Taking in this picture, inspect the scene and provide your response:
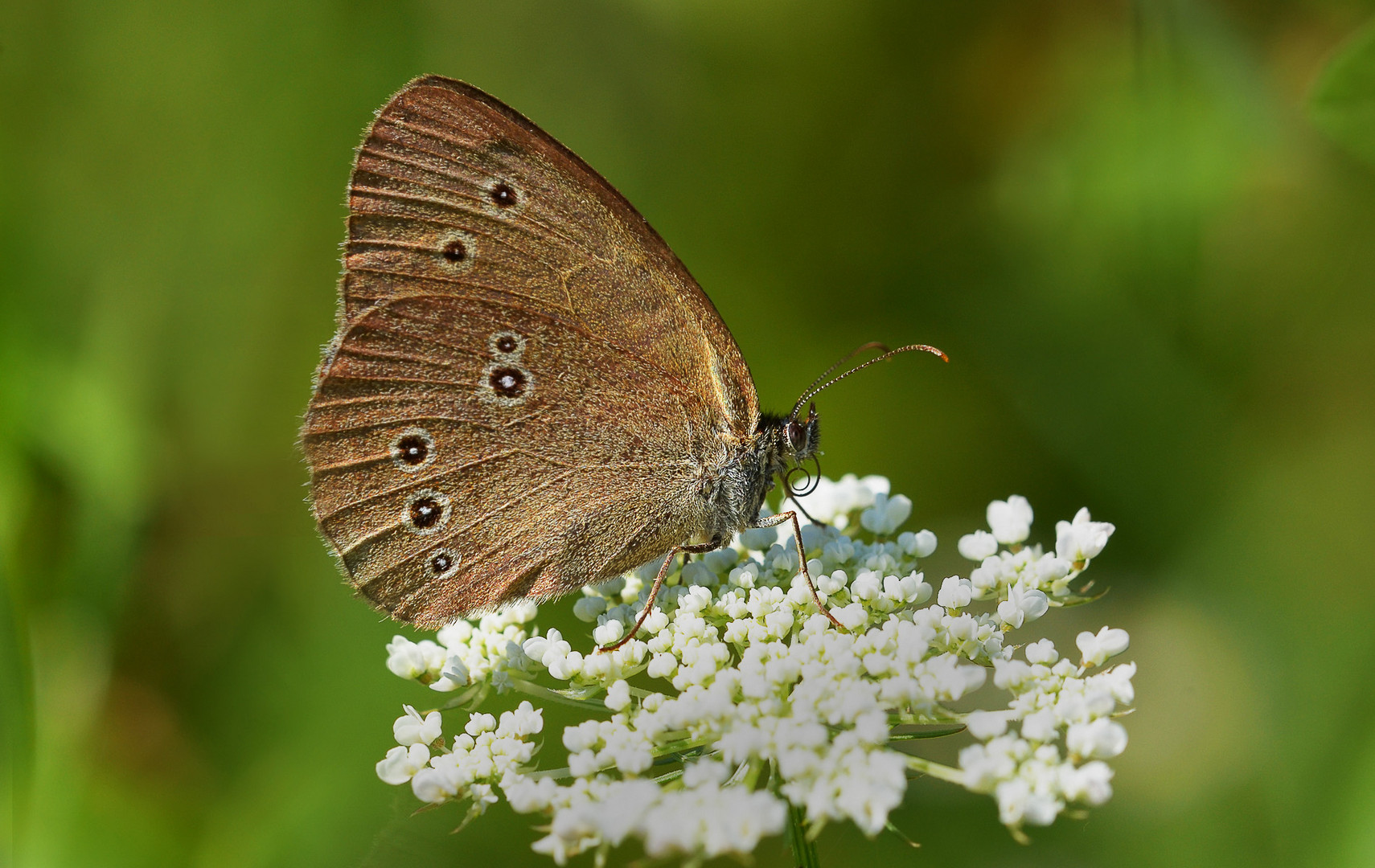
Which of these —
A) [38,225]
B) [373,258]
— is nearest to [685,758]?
[373,258]

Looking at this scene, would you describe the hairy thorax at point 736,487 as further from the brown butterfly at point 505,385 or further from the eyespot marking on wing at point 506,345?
the eyespot marking on wing at point 506,345

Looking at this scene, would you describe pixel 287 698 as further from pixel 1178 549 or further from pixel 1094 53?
pixel 1094 53

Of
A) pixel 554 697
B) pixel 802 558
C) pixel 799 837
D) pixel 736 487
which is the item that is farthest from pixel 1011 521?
pixel 554 697

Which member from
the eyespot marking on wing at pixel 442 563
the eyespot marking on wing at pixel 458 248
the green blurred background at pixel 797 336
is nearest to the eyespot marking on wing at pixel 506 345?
the eyespot marking on wing at pixel 458 248

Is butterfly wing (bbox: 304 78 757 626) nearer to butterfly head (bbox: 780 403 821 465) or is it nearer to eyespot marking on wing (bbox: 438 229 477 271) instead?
eyespot marking on wing (bbox: 438 229 477 271)

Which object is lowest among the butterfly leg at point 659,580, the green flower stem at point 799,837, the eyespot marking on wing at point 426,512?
the green flower stem at point 799,837

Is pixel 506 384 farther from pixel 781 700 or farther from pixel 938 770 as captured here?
pixel 938 770
